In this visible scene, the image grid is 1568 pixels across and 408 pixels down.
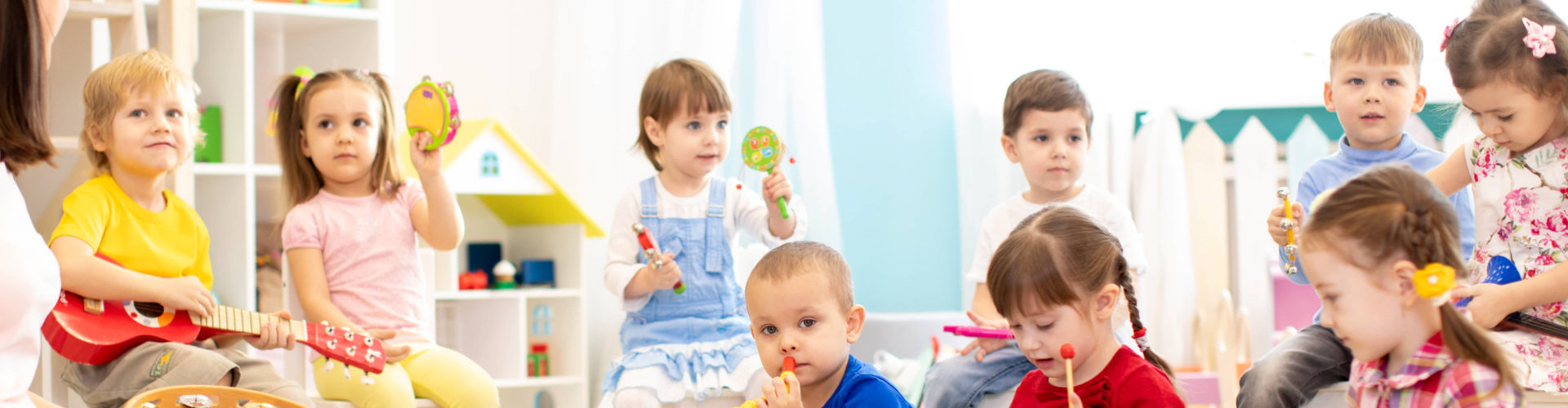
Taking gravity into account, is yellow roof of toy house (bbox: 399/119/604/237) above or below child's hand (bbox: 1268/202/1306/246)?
above

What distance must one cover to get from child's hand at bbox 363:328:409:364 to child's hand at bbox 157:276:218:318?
269 mm

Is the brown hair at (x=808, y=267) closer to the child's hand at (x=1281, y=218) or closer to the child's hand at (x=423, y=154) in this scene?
the child's hand at (x=1281, y=218)

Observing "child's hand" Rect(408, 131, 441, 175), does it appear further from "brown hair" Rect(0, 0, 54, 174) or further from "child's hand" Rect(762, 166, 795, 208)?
"brown hair" Rect(0, 0, 54, 174)

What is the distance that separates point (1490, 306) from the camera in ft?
5.50

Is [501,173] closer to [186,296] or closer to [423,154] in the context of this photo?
[423,154]

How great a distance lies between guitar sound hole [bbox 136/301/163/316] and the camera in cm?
202

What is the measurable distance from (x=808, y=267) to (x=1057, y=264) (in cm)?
34

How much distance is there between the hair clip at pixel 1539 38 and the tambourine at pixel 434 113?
5.46 feet

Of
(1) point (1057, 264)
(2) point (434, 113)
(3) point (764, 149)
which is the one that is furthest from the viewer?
(3) point (764, 149)

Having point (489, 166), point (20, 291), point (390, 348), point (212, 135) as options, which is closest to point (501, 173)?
point (489, 166)

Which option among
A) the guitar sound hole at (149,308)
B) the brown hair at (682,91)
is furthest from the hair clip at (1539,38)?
the guitar sound hole at (149,308)

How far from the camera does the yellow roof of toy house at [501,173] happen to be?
115 inches

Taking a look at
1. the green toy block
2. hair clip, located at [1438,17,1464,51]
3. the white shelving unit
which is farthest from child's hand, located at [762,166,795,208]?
the green toy block

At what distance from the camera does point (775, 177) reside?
2258 mm
